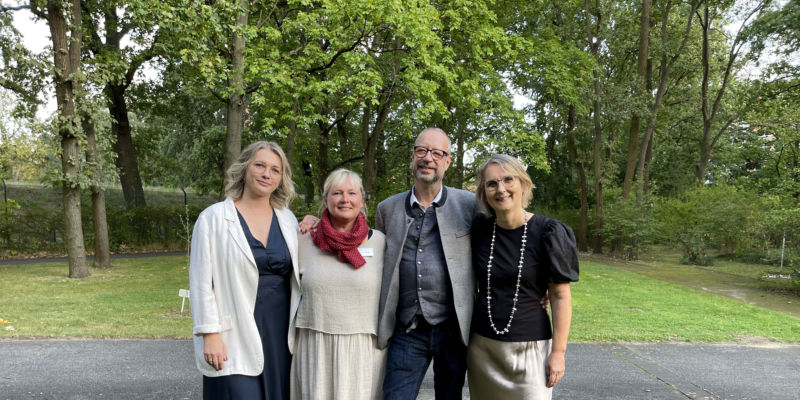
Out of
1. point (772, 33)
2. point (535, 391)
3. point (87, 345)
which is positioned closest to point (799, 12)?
point (772, 33)

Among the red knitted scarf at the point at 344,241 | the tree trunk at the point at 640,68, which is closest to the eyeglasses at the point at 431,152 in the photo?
the red knitted scarf at the point at 344,241

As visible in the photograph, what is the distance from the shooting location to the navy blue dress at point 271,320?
9.23ft

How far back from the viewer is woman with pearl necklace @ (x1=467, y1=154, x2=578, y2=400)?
101 inches

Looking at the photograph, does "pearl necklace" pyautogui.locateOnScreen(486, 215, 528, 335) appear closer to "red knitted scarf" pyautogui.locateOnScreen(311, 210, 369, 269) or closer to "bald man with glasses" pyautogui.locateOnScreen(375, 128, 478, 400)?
Answer: "bald man with glasses" pyautogui.locateOnScreen(375, 128, 478, 400)

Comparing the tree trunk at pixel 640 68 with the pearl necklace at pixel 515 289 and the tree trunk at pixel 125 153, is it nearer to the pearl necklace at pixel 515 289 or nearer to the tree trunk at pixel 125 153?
the pearl necklace at pixel 515 289

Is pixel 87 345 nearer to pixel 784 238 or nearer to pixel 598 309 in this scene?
pixel 598 309

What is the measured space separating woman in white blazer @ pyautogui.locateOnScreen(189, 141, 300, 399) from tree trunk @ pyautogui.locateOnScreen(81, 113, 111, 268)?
10.7 meters

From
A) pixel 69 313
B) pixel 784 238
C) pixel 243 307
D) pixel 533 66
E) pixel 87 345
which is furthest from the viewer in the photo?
pixel 533 66

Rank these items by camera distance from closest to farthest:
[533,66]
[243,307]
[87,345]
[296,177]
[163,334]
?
[243,307] → [87,345] → [163,334] → [533,66] → [296,177]

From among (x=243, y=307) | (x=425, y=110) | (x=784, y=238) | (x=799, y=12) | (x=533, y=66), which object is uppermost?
(x=799, y=12)

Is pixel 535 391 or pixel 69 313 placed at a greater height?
pixel 535 391

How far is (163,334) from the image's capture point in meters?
6.28

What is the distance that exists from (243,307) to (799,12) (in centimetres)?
1829

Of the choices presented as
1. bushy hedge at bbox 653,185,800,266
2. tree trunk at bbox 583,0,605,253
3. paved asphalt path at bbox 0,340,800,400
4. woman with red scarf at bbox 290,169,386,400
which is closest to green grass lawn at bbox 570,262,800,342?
paved asphalt path at bbox 0,340,800,400
